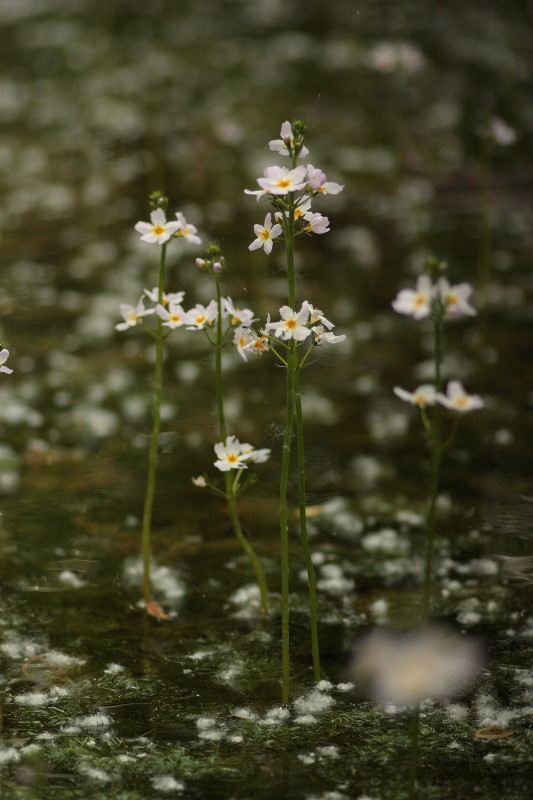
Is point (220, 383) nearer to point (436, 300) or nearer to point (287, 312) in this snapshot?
point (287, 312)

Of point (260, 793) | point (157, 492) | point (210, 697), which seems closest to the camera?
point (260, 793)

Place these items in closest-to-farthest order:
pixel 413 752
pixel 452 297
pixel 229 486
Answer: pixel 452 297, pixel 413 752, pixel 229 486

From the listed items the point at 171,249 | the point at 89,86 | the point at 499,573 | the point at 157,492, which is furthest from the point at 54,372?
the point at 89,86

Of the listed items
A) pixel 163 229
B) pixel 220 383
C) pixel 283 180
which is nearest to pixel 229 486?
pixel 220 383

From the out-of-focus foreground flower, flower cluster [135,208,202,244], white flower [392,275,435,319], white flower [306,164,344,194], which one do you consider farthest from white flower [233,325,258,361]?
the out-of-focus foreground flower

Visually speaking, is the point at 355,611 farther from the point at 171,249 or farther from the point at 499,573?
the point at 171,249

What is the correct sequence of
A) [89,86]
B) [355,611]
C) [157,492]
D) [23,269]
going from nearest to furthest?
1. [355,611]
2. [157,492]
3. [23,269]
4. [89,86]

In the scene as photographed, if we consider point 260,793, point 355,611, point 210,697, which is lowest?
point 260,793
